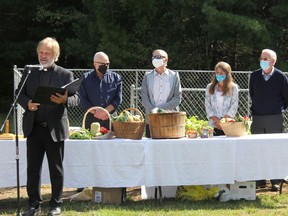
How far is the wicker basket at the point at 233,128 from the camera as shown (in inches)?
240

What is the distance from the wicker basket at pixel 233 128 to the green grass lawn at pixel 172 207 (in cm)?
83

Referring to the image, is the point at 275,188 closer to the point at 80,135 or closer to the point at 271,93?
the point at 271,93

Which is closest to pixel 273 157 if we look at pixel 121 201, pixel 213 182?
pixel 213 182

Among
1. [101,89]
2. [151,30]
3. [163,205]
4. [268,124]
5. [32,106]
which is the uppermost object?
[151,30]

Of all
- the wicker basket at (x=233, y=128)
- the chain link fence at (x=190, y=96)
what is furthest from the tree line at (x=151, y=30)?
the wicker basket at (x=233, y=128)

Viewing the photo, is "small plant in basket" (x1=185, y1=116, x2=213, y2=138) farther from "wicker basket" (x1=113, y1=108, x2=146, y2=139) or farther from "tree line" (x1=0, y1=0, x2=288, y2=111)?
"tree line" (x1=0, y1=0, x2=288, y2=111)

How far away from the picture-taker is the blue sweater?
6.82 m

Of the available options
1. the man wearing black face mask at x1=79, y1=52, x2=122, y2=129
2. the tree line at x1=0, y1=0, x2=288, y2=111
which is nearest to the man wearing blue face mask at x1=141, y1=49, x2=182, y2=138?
the man wearing black face mask at x1=79, y1=52, x2=122, y2=129

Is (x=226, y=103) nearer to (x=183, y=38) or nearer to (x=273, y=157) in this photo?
(x=273, y=157)

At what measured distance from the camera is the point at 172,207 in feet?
19.5

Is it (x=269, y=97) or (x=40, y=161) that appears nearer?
(x=40, y=161)

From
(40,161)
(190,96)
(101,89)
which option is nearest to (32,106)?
(40,161)

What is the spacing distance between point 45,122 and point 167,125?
141cm

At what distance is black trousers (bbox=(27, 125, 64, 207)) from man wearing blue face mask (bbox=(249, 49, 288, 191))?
2830mm
